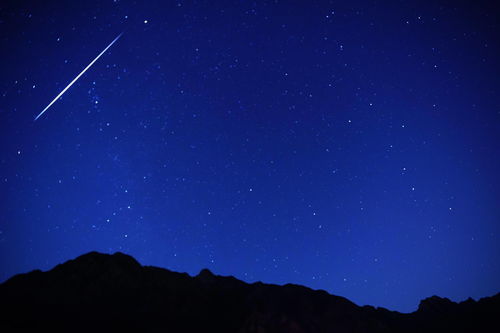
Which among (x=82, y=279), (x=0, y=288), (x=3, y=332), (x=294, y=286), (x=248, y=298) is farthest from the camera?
(x=294, y=286)

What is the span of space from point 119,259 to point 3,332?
16.9 m

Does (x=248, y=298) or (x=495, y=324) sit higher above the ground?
(x=248, y=298)

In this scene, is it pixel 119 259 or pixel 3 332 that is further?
pixel 119 259

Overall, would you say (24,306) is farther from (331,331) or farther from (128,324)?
(331,331)

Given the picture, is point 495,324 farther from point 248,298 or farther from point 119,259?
point 119,259

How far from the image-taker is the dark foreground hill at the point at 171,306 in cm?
2845

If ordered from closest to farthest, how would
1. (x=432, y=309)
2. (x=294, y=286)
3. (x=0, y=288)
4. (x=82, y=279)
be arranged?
(x=0, y=288) < (x=82, y=279) < (x=294, y=286) < (x=432, y=309)

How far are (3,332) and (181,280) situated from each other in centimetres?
2045

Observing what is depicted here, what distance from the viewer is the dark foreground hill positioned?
28453mm

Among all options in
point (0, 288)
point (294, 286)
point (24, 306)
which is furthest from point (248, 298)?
point (0, 288)

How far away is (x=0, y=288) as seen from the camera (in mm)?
31109

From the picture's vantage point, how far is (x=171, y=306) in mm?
35188

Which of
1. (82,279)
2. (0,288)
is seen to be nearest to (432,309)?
(82,279)

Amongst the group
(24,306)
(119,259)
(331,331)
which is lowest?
(331,331)
